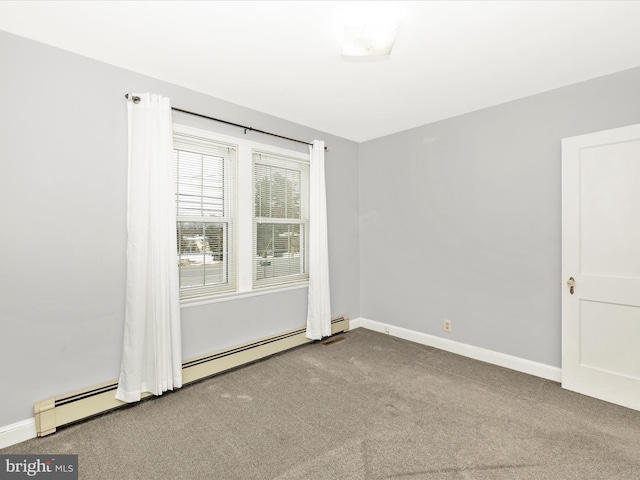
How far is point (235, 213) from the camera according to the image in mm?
3186

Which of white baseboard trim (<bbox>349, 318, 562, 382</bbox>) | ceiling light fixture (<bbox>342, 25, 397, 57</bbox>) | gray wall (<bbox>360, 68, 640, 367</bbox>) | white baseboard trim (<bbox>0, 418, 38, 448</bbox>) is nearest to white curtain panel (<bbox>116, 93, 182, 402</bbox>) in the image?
white baseboard trim (<bbox>0, 418, 38, 448</bbox>)

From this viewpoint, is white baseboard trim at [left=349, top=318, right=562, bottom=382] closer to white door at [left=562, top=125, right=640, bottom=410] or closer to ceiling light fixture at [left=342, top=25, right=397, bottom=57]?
white door at [left=562, top=125, right=640, bottom=410]

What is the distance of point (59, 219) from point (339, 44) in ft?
7.51

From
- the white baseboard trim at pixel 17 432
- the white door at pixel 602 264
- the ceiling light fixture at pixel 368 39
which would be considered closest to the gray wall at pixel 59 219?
the white baseboard trim at pixel 17 432

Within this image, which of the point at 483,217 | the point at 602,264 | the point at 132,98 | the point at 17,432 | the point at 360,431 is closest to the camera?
the point at 17,432

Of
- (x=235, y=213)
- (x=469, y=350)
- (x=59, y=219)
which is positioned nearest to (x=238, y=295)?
(x=235, y=213)

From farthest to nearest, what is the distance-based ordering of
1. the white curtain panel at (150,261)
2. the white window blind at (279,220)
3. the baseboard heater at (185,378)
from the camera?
the white window blind at (279,220) → the white curtain panel at (150,261) → the baseboard heater at (185,378)

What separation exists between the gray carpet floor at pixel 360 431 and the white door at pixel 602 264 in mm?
241

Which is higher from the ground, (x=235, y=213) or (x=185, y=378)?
(x=235, y=213)

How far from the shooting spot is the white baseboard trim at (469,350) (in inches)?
A: 115

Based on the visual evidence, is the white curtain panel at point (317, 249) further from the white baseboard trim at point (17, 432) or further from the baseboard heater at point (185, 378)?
the white baseboard trim at point (17, 432)

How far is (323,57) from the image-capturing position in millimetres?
2357

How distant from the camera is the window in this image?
2908 millimetres

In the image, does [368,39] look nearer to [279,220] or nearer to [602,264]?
[279,220]
